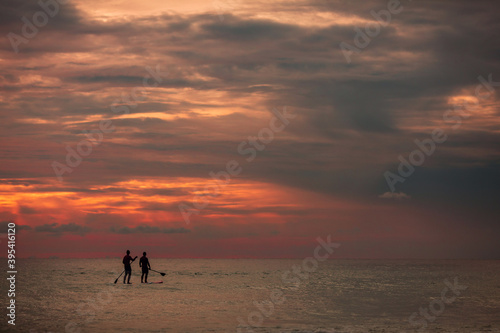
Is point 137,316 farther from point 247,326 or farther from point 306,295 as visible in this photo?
point 306,295

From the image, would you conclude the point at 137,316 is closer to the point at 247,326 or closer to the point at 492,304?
the point at 247,326

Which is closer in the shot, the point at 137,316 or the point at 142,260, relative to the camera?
the point at 137,316

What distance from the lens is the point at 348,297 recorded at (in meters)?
35.3

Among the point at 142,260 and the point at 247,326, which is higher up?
the point at 142,260

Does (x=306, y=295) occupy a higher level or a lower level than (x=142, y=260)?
lower

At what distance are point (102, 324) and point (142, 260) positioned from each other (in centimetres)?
2202

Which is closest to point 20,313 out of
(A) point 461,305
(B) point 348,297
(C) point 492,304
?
(B) point 348,297

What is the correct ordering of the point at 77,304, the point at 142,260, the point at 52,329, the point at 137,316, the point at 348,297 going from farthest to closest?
the point at 142,260, the point at 348,297, the point at 77,304, the point at 137,316, the point at 52,329

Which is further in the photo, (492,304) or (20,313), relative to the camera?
(492,304)

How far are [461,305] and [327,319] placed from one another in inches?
444

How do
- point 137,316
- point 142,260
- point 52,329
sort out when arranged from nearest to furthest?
point 52,329 → point 137,316 → point 142,260

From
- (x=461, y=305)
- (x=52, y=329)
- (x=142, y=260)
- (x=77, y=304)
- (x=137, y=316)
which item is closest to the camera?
(x=52, y=329)

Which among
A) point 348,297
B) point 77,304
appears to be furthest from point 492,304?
point 77,304

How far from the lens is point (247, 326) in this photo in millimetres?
21266
